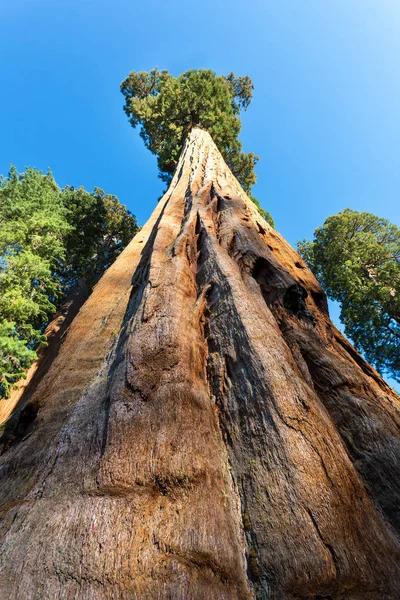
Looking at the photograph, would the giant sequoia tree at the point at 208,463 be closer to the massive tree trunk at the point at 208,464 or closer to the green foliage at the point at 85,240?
the massive tree trunk at the point at 208,464

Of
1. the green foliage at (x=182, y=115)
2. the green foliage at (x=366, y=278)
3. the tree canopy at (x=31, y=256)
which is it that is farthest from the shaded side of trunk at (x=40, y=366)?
the green foliage at (x=366, y=278)

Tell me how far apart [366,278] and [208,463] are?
13.0 meters

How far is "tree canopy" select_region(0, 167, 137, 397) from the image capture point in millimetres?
6582

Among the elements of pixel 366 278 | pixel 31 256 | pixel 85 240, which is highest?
pixel 85 240

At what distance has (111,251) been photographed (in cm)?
1606

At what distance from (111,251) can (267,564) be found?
51.6ft

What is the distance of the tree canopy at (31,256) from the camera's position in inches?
259

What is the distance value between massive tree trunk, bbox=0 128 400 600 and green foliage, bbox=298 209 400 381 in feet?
31.6

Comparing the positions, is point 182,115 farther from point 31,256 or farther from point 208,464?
point 208,464

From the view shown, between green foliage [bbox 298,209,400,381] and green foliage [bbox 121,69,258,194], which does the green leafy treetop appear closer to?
green foliage [bbox 121,69,258,194]

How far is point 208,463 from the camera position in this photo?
209 centimetres

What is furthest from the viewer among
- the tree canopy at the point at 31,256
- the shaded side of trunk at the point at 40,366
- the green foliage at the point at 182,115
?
the green foliage at the point at 182,115

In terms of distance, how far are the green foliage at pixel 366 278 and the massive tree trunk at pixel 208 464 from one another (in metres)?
9.64

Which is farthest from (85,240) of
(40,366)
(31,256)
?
(40,366)
